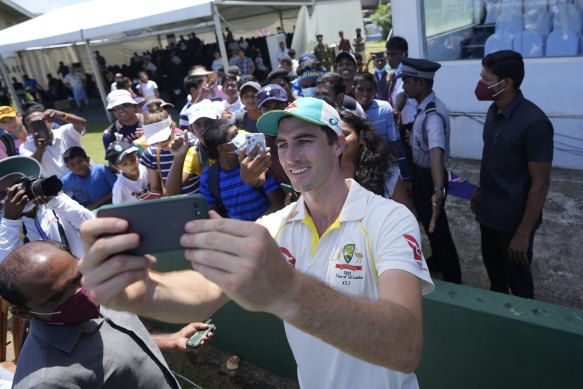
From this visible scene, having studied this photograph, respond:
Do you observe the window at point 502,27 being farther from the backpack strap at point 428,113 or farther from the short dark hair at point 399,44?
the backpack strap at point 428,113

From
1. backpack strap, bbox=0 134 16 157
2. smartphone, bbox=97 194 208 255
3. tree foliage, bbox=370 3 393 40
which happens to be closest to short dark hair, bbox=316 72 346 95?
smartphone, bbox=97 194 208 255

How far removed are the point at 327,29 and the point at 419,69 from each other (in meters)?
15.5

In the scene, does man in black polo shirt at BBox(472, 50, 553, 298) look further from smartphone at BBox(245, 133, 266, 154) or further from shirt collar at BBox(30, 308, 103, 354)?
shirt collar at BBox(30, 308, 103, 354)

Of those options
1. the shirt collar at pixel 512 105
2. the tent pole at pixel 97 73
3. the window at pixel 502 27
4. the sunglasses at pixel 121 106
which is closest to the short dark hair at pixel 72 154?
the sunglasses at pixel 121 106

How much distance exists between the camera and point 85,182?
4340mm

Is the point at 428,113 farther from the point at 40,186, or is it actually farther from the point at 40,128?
the point at 40,128

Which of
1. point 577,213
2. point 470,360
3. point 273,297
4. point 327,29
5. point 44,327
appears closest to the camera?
point 273,297

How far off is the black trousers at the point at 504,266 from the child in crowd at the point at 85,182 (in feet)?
12.2

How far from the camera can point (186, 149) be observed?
356cm

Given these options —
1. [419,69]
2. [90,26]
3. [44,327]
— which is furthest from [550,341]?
[90,26]

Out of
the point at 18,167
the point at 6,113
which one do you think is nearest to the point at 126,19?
the point at 6,113

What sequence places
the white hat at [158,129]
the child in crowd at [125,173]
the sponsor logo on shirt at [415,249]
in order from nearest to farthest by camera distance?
the sponsor logo on shirt at [415,249] → the white hat at [158,129] → the child in crowd at [125,173]

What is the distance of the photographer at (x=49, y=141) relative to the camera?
Result: 497cm

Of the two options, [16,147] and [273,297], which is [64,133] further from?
[273,297]
